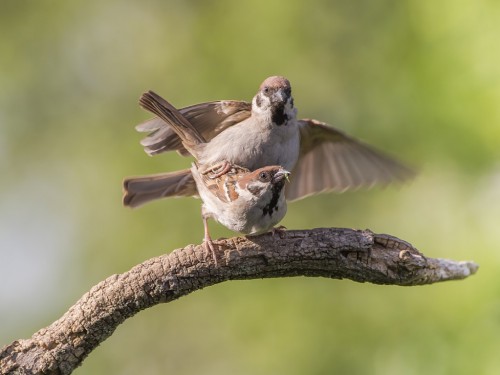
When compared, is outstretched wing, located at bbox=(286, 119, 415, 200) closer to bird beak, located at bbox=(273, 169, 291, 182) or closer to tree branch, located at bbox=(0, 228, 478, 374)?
bird beak, located at bbox=(273, 169, 291, 182)

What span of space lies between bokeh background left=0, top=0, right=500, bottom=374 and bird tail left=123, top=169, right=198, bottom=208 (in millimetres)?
1200

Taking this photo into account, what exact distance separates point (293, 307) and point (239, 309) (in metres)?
0.48

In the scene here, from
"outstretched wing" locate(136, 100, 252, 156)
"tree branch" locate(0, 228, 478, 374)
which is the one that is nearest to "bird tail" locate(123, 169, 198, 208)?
"outstretched wing" locate(136, 100, 252, 156)

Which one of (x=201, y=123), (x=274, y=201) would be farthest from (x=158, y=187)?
(x=274, y=201)

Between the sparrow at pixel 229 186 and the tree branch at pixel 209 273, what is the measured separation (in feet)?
0.49

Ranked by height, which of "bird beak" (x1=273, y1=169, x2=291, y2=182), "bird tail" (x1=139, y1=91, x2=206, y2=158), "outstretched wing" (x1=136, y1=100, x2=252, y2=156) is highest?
"outstretched wing" (x1=136, y1=100, x2=252, y2=156)

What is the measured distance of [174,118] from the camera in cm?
482

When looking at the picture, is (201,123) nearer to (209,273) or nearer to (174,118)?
(174,118)

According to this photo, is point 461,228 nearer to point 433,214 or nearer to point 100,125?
point 433,214

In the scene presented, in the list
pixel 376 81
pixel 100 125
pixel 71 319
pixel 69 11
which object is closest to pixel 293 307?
pixel 376 81

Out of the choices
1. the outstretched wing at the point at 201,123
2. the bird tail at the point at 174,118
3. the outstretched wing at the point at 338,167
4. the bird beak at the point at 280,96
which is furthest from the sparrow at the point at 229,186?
the outstretched wing at the point at 338,167

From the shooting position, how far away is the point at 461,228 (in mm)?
5418

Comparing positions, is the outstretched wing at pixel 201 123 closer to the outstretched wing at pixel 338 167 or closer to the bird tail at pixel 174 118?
the bird tail at pixel 174 118

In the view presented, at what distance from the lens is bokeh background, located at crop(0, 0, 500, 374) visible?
5367 mm
